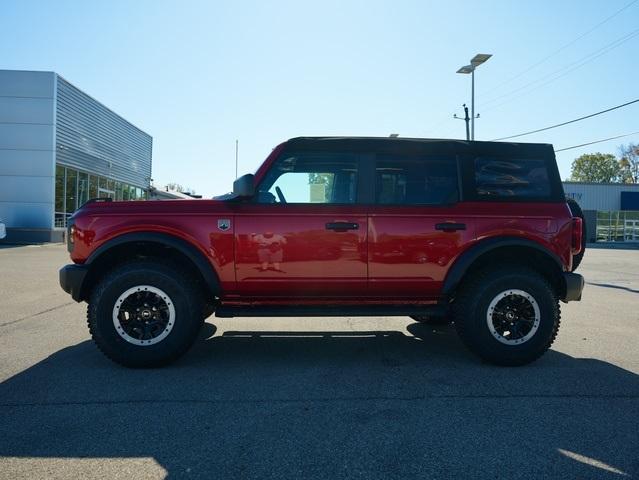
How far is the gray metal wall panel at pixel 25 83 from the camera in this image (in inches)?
861

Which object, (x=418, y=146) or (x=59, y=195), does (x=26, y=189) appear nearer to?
(x=59, y=195)

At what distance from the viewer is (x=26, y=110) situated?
2206 centimetres

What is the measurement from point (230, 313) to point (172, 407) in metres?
1.11

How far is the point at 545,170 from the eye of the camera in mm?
4766

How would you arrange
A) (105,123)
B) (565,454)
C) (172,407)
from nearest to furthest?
(565,454) → (172,407) → (105,123)

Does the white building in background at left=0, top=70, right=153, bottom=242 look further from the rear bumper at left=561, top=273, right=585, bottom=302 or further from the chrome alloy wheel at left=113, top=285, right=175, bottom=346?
the rear bumper at left=561, top=273, right=585, bottom=302

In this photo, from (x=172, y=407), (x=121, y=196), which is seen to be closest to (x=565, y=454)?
(x=172, y=407)

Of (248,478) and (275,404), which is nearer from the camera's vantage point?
(248,478)

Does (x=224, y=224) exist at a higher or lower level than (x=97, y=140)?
lower

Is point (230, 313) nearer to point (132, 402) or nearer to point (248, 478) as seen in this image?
point (132, 402)

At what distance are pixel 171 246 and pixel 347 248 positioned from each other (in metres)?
1.57

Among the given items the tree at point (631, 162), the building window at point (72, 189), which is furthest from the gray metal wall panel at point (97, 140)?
the tree at point (631, 162)

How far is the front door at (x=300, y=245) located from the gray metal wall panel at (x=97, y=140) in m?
22.0

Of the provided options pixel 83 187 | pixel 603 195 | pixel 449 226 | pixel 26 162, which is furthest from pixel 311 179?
pixel 603 195
